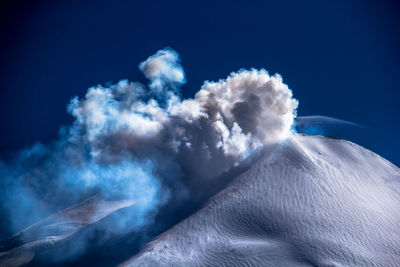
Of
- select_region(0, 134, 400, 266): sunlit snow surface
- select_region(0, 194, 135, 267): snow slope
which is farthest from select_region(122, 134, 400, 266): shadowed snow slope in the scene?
select_region(0, 194, 135, 267): snow slope

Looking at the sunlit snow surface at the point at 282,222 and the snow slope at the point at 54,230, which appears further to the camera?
the snow slope at the point at 54,230

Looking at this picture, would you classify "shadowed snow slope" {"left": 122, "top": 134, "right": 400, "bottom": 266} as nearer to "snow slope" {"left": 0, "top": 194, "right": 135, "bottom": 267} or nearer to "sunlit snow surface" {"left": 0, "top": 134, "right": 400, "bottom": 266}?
"sunlit snow surface" {"left": 0, "top": 134, "right": 400, "bottom": 266}

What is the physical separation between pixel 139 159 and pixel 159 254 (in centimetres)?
668

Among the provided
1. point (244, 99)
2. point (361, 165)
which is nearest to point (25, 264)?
point (244, 99)

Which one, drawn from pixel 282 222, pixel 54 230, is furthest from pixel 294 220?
pixel 54 230

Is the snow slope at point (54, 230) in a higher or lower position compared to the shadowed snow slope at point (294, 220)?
higher

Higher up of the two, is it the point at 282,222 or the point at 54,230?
the point at 54,230

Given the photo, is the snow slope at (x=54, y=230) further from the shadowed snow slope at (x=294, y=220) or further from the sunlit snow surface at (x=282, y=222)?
the shadowed snow slope at (x=294, y=220)

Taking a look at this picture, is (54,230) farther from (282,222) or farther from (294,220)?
(294,220)

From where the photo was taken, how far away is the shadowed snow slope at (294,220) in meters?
9.66

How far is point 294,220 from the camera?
36.8 feet

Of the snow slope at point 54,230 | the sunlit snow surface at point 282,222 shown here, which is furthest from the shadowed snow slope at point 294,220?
the snow slope at point 54,230

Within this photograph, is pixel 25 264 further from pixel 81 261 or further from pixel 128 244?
pixel 128 244

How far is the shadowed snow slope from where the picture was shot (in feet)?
31.7
